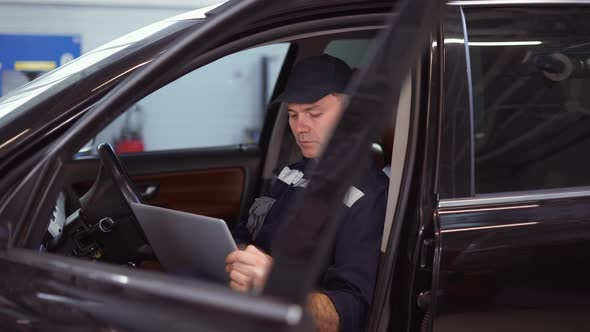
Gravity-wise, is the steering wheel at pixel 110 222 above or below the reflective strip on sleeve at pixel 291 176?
below

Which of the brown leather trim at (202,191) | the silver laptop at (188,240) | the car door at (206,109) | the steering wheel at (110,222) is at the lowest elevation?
the silver laptop at (188,240)

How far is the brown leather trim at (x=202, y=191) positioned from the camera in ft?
9.81

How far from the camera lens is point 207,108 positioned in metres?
7.65

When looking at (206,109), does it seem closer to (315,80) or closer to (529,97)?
(315,80)

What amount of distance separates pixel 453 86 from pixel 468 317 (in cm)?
50

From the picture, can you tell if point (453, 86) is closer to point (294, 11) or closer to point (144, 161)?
point (294, 11)

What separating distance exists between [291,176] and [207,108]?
5.47 metres

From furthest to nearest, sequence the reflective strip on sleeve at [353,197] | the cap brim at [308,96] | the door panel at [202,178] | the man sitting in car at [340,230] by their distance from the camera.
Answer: the door panel at [202,178], the cap brim at [308,96], the reflective strip on sleeve at [353,197], the man sitting in car at [340,230]

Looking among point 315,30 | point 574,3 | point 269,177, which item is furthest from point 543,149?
point 269,177

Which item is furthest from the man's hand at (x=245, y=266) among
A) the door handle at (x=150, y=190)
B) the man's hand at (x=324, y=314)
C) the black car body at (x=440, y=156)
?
the door handle at (x=150, y=190)

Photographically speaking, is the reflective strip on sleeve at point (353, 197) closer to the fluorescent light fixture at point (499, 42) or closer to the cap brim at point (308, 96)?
the cap brim at point (308, 96)

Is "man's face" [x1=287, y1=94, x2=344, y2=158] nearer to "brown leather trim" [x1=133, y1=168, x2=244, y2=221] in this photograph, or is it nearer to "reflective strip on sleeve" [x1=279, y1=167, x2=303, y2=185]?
"reflective strip on sleeve" [x1=279, y1=167, x2=303, y2=185]

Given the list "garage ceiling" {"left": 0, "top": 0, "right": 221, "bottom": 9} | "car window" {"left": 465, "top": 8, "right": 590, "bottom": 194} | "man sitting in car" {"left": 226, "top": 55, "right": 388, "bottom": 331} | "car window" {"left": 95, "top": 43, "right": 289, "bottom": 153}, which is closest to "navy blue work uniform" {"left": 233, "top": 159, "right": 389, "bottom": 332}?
"man sitting in car" {"left": 226, "top": 55, "right": 388, "bottom": 331}

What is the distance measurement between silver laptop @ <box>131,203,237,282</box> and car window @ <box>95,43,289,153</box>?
5.28 metres
